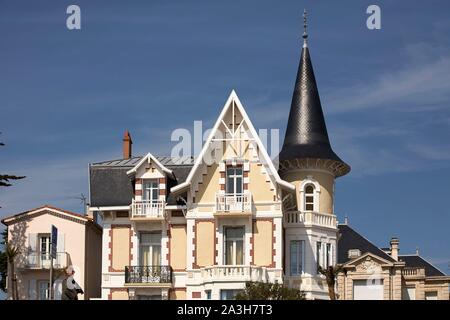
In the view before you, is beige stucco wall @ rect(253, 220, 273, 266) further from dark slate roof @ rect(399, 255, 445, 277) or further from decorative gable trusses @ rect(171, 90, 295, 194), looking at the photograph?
dark slate roof @ rect(399, 255, 445, 277)

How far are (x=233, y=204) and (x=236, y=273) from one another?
121 inches

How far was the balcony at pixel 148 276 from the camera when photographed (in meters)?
43.1

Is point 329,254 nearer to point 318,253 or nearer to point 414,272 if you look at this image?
point 318,253

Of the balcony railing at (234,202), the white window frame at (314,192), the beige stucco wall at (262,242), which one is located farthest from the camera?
the white window frame at (314,192)

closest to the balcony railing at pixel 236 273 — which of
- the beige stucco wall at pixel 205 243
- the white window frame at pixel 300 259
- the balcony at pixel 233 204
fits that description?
the beige stucco wall at pixel 205 243

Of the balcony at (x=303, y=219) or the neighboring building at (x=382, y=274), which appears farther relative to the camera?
the neighboring building at (x=382, y=274)

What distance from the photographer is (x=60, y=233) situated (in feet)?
146

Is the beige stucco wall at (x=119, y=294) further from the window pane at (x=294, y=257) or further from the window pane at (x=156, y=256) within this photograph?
the window pane at (x=294, y=257)

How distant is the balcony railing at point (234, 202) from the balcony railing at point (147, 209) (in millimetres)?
2821

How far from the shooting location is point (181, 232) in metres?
44.0

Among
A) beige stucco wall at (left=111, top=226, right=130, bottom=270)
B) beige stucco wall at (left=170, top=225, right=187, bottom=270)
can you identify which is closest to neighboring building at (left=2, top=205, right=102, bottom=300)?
beige stucco wall at (left=111, top=226, right=130, bottom=270)

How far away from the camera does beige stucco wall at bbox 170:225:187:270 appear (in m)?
43.6
